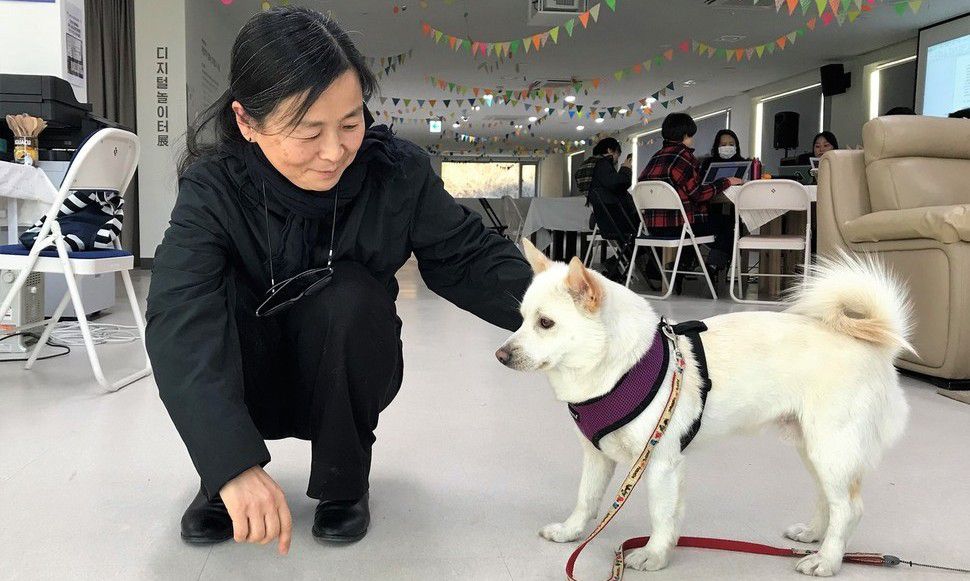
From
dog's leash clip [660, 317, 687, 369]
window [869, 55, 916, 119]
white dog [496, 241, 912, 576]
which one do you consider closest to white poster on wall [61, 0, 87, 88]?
white dog [496, 241, 912, 576]

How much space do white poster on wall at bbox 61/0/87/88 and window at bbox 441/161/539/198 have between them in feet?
62.8

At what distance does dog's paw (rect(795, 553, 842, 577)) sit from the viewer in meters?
1.10

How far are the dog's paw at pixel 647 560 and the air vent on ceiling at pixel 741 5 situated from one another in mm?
6675

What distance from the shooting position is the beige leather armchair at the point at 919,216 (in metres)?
2.33

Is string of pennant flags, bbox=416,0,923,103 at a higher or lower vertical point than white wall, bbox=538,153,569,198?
higher

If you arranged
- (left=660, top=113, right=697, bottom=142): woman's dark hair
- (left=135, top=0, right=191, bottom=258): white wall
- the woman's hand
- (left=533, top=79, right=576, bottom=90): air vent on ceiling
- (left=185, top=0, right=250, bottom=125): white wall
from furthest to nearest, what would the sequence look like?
(left=533, top=79, right=576, bottom=90): air vent on ceiling → (left=185, top=0, right=250, bottom=125): white wall → (left=135, top=0, right=191, bottom=258): white wall → (left=660, top=113, right=697, bottom=142): woman's dark hair → the woman's hand

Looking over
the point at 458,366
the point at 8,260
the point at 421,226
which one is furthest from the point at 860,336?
the point at 8,260

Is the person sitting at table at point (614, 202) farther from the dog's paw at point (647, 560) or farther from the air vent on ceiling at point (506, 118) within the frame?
the air vent on ceiling at point (506, 118)

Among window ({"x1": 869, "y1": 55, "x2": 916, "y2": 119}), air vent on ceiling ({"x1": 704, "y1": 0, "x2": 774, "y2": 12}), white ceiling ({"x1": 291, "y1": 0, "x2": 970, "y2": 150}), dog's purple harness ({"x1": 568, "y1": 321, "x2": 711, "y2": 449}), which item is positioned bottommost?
dog's purple harness ({"x1": 568, "y1": 321, "x2": 711, "y2": 449})

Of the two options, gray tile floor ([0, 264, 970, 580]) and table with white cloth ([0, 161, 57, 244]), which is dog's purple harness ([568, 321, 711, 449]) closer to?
gray tile floor ([0, 264, 970, 580])

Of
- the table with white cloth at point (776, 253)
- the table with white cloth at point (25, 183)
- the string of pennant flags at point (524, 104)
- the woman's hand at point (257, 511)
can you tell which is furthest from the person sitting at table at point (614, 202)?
the string of pennant flags at point (524, 104)

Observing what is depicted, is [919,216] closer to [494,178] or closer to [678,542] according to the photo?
[678,542]

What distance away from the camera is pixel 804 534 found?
123 cm

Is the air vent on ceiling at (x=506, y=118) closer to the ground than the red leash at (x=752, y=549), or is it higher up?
higher up
